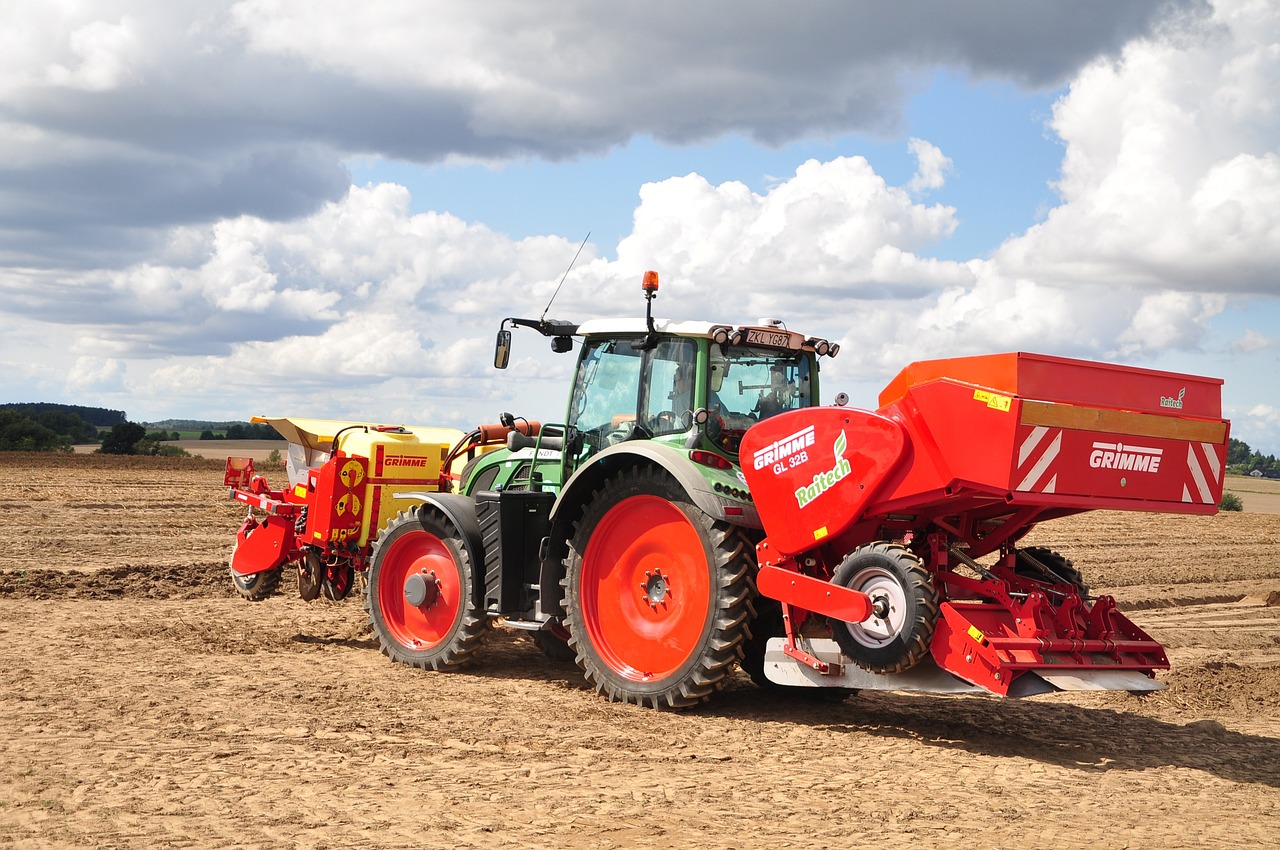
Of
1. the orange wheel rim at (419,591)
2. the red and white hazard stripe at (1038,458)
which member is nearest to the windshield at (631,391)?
the orange wheel rim at (419,591)

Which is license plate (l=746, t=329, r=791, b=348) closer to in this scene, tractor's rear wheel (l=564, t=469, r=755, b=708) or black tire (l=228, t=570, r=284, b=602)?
tractor's rear wheel (l=564, t=469, r=755, b=708)

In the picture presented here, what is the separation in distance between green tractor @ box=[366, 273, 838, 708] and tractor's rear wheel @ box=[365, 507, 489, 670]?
1 cm

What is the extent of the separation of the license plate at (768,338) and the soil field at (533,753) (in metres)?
2.50

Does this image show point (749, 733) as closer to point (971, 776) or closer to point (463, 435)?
point (971, 776)

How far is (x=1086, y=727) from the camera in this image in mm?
7871

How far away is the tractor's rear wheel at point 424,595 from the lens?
29.9 ft

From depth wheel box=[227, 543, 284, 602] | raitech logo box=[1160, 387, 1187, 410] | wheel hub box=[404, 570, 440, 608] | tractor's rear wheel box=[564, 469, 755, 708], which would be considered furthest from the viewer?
depth wheel box=[227, 543, 284, 602]

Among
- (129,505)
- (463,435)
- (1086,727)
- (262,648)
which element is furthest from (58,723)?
(129,505)

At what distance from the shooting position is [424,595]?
9.30 meters

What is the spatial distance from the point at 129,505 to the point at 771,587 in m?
18.2

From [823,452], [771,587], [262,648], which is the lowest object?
[262,648]

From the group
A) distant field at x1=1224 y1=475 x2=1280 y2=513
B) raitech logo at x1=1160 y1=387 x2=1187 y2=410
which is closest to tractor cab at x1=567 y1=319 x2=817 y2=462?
raitech logo at x1=1160 y1=387 x2=1187 y2=410

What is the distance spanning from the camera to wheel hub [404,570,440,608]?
930cm

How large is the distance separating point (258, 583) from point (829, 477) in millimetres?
6139
